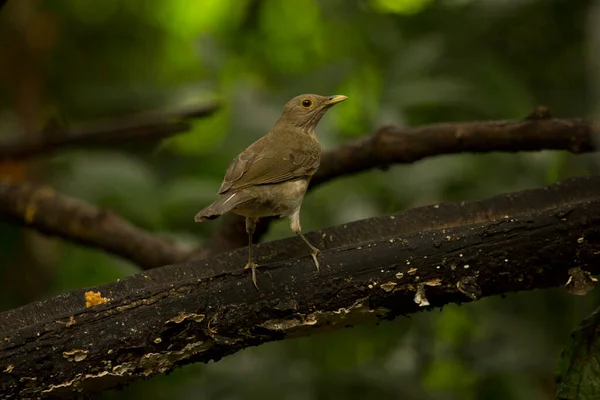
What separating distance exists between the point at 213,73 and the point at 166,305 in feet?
10.5

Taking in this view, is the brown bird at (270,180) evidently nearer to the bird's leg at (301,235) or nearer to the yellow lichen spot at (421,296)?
the bird's leg at (301,235)

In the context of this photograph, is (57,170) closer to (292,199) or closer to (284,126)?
(284,126)

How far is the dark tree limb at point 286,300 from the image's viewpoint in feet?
8.12

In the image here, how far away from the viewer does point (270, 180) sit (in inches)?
125

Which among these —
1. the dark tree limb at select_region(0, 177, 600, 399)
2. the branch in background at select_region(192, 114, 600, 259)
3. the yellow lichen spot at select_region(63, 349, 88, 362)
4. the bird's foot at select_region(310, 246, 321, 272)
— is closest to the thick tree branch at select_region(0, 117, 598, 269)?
the branch in background at select_region(192, 114, 600, 259)

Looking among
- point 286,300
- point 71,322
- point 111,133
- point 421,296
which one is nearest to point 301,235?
point 286,300

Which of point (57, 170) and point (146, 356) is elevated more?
point (57, 170)

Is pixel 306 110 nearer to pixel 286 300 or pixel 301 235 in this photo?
pixel 301 235

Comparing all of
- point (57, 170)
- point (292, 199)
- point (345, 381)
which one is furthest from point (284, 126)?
point (57, 170)

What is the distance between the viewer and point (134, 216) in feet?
17.5

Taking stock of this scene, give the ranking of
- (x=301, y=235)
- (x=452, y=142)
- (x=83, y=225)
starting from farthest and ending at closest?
1. (x=83, y=225)
2. (x=452, y=142)
3. (x=301, y=235)

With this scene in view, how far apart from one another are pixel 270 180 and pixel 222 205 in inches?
13.8

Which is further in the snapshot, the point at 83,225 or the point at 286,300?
the point at 83,225

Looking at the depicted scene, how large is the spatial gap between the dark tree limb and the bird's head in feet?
4.74
